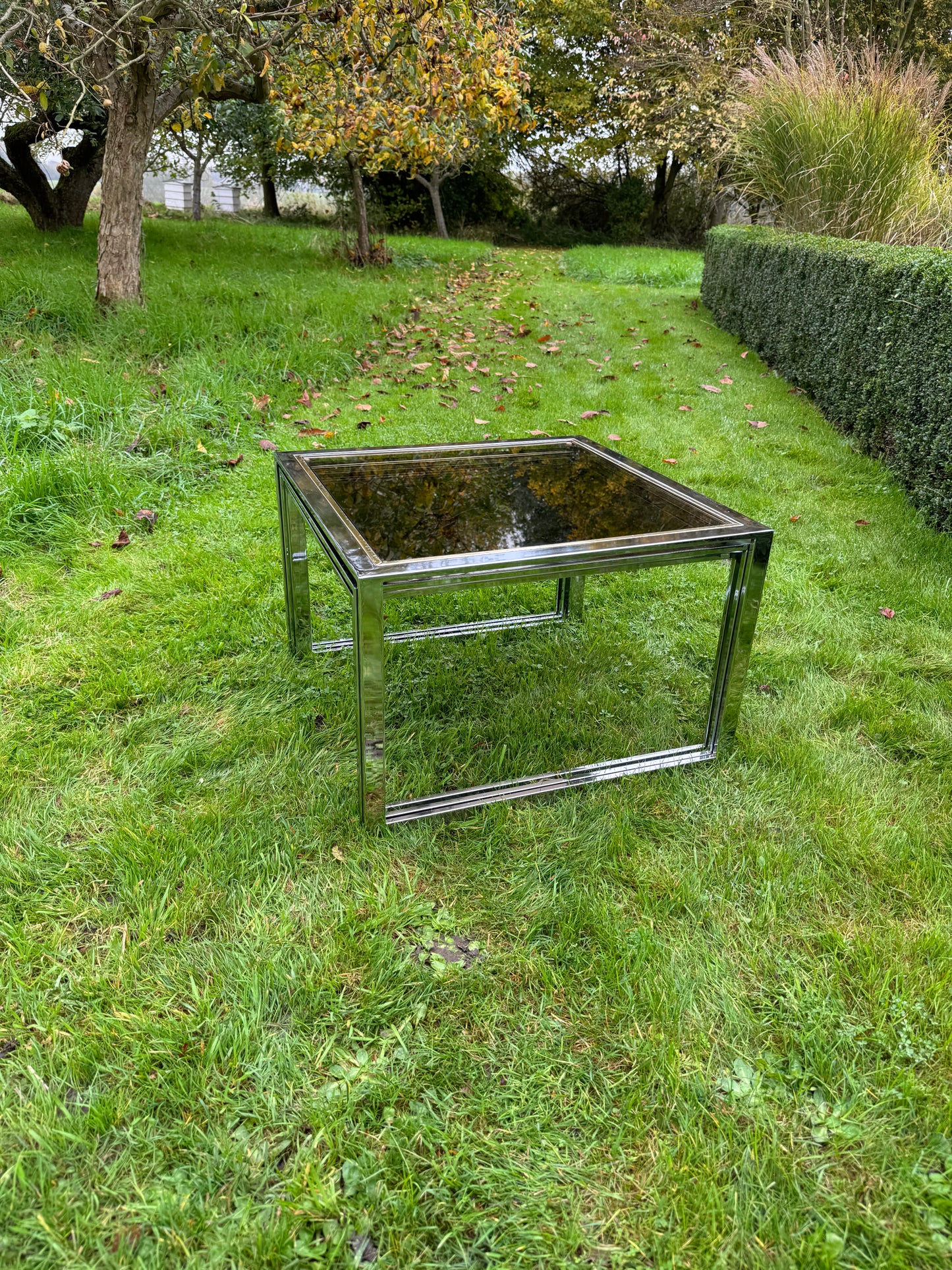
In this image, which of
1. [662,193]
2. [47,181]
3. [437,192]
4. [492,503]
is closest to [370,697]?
[492,503]

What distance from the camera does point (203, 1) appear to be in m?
3.84

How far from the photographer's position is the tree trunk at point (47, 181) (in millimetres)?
9133

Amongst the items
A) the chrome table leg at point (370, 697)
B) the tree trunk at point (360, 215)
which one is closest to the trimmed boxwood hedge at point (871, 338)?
the chrome table leg at point (370, 697)

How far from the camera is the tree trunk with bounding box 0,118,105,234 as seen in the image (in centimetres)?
913

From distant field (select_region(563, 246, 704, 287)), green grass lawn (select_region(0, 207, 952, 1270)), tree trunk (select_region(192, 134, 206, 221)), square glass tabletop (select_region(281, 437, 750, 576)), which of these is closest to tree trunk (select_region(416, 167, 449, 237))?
distant field (select_region(563, 246, 704, 287))

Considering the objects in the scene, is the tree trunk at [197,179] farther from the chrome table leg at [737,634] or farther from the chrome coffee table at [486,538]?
the chrome table leg at [737,634]

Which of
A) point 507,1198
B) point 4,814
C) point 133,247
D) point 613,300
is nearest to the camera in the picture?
point 507,1198

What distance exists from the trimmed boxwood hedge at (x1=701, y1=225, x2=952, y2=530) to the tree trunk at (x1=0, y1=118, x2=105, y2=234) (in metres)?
7.44

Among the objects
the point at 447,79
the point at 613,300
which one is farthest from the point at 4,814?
the point at 613,300

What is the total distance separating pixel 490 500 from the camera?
229 centimetres

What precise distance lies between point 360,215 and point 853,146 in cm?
609

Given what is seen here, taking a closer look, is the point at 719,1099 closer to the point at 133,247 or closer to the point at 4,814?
the point at 4,814

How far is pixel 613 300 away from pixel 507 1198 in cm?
963

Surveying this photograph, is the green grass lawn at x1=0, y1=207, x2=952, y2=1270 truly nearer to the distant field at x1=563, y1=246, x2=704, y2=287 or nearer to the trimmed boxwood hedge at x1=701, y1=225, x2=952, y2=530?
the trimmed boxwood hedge at x1=701, y1=225, x2=952, y2=530
